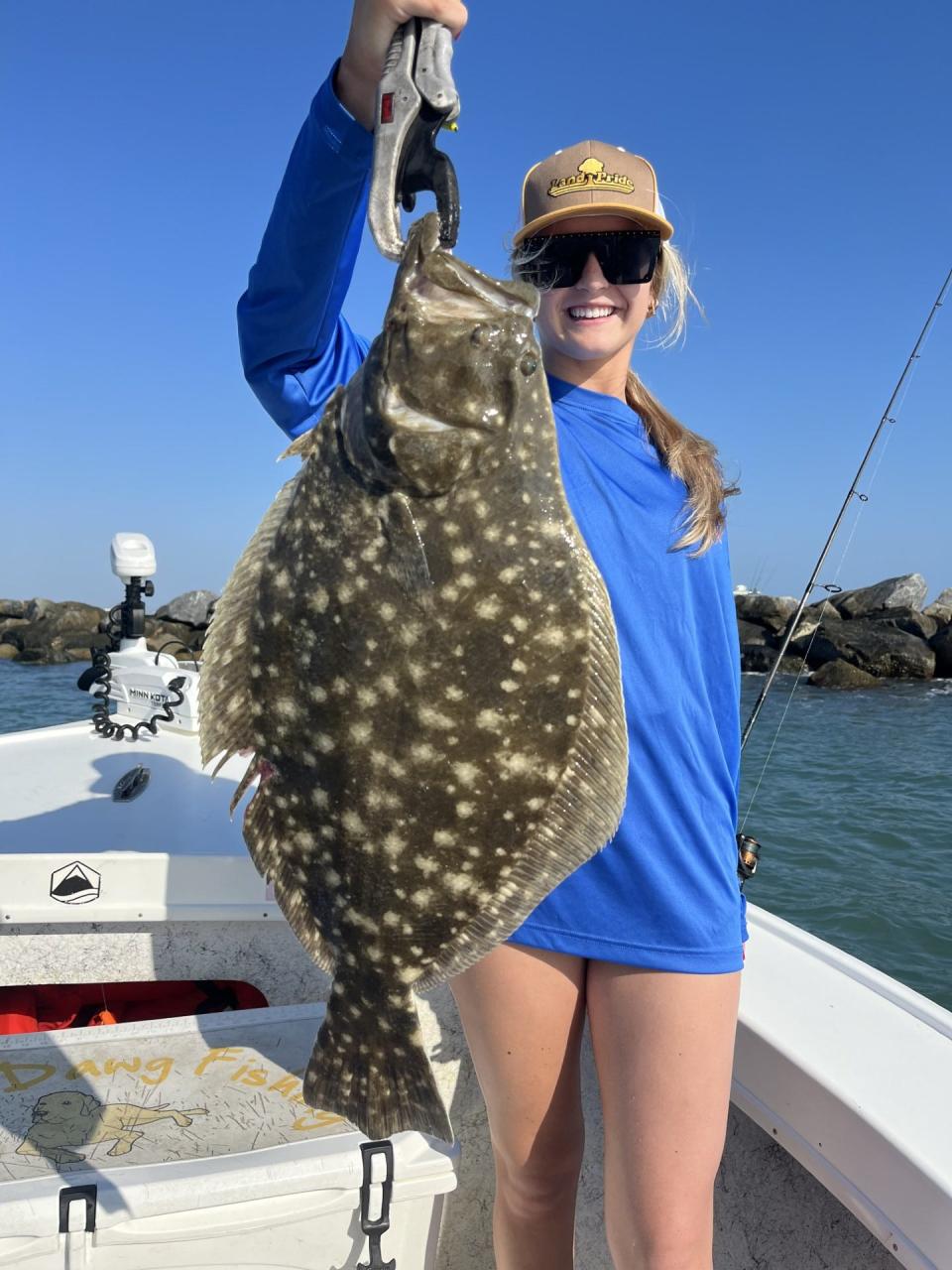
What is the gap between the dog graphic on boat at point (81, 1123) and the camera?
2523 millimetres

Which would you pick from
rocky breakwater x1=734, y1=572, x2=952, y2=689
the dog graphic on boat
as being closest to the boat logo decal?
the dog graphic on boat

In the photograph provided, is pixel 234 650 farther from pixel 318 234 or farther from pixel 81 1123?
pixel 81 1123

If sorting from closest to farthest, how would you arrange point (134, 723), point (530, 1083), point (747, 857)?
point (530, 1083) < point (747, 857) < point (134, 723)

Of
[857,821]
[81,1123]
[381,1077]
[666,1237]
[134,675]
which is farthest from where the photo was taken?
[857,821]

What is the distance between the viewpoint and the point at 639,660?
2.07 m

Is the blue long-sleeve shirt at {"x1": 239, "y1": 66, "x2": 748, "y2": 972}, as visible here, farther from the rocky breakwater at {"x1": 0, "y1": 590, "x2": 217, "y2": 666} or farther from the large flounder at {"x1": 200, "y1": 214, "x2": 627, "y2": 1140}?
the rocky breakwater at {"x1": 0, "y1": 590, "x2": 217, "y2": 666}

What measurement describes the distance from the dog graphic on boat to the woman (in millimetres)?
1108

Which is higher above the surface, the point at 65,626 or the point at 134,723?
the point at 134,723

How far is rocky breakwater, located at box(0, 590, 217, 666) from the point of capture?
3591 centimetres

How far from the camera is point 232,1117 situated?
2730mm

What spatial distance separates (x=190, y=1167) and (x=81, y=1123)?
0.47 m

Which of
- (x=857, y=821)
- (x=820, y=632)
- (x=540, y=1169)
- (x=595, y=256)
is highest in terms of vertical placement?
(x=595, y=256)

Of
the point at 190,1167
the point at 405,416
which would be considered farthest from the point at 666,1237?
the point at 405,416

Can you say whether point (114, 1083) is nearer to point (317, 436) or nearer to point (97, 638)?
point (317, 436)
